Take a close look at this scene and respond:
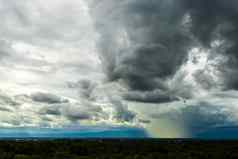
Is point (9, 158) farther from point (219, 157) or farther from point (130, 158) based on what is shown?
point (219, 157)

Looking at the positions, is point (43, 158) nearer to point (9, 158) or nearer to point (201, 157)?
point (9, 158)

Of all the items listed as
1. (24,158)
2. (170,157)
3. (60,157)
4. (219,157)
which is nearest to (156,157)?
(170,157)

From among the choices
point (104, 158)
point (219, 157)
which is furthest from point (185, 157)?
point (104, 158)

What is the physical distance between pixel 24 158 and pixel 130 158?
48752 mm

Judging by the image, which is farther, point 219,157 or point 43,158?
point 219,157

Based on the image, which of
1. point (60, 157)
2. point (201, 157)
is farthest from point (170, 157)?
point (60, 157)

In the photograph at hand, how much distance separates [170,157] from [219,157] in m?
28.8

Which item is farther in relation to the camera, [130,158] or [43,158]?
[43,158]

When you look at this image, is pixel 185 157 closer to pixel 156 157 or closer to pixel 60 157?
pixel 156 157

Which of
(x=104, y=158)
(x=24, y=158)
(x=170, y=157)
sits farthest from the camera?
(x=170, y=157)

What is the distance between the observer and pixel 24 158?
152375 mm

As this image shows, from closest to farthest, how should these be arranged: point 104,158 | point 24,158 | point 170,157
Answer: point 24,158
point 104,158
point 170,157

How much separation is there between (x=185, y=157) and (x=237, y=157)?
103ft

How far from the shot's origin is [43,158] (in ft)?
546
